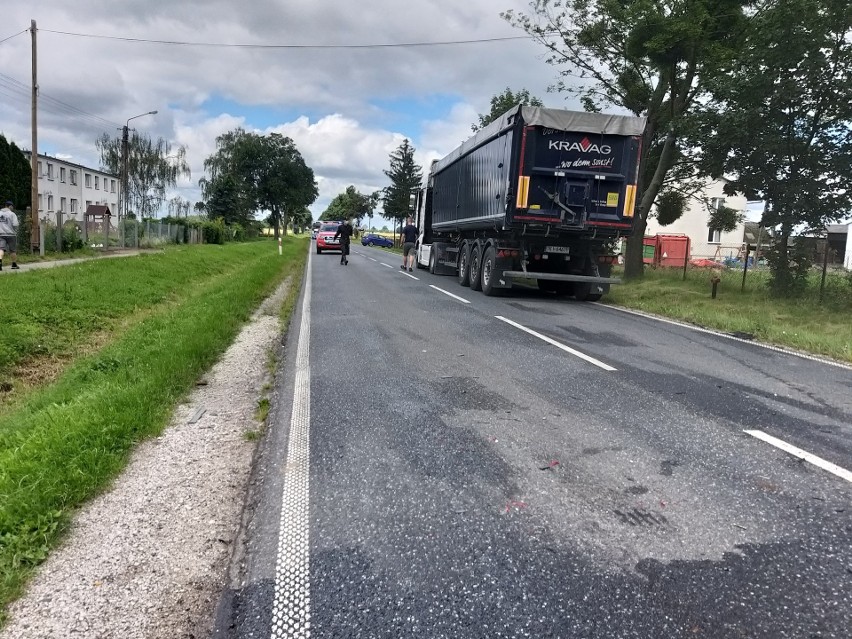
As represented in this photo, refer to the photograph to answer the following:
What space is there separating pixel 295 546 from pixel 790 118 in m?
14.9

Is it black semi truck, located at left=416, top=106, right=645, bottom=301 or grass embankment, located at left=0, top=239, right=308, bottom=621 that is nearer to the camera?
grass embankment, located at left=0, top=239, right=308, bottom=621

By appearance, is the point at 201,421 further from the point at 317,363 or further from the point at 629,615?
the point at 629,615

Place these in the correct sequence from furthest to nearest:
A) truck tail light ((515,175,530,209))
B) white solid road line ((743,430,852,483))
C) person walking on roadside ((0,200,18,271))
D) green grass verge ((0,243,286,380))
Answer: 1. person walking on roadside ((0,200,18,271))
2. truck tail light ((515,175,530,209))
3. green grass verge ((0,243,286,380))
4. white solid road line ((743,430,852,483))

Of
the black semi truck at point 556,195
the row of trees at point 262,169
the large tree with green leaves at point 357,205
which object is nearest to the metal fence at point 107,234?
the black semi truck at point 556,195

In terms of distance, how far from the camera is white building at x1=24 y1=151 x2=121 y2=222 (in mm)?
55531

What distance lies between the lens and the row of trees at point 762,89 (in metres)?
13.1

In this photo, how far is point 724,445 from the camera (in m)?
4.46

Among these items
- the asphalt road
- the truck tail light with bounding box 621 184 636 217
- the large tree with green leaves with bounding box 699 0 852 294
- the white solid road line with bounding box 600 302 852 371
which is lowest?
the asphalt road

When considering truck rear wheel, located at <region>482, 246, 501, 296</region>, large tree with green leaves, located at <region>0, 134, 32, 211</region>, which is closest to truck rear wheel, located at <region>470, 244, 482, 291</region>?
truck rear wheel, located at <region>482, 246, 501, 296</region>

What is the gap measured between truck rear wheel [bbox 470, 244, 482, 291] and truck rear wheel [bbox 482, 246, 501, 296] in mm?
350

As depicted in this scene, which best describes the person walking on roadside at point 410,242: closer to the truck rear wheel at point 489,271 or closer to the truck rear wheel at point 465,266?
the truck rear wheel at point 465,266

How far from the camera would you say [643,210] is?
1939 centimetres

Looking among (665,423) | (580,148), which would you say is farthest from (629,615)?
(580,148)

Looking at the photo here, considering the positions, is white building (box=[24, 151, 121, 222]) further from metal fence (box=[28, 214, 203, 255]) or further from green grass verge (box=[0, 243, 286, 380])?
green grass verge (box=[0, 243, 286, 380])
